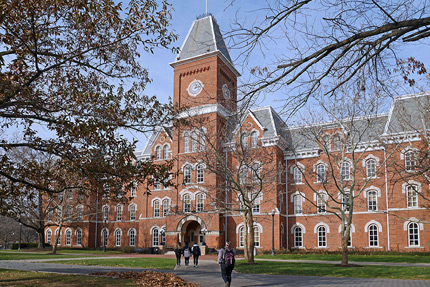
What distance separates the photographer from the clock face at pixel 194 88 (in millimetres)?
42594

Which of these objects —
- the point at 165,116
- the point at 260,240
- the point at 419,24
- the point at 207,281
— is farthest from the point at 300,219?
the point at 419,24

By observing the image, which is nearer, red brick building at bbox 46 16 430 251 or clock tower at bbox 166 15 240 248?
red brick building at bbox 46 16 430 251

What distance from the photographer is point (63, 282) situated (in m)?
13.7

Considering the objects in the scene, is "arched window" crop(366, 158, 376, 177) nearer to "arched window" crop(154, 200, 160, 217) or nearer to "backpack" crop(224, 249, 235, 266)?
"arched window" crop(154, 200, 160, 217)

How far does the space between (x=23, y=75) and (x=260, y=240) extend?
101ft

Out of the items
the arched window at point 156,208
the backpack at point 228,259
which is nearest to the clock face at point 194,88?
the arched window at point 156,208

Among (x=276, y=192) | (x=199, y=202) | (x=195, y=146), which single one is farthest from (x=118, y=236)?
(x=276, y=192)

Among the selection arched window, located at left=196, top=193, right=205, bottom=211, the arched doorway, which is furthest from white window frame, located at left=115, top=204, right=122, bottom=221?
arched window, located at left=196, top=193, right=205, bottom=211

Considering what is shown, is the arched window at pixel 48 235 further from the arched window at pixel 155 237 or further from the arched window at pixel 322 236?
the arched window at pixel 322 236

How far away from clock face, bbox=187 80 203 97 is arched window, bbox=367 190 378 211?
64.5 feet

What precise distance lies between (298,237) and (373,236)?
7.00m

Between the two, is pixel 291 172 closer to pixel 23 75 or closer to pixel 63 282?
pixel 63 282

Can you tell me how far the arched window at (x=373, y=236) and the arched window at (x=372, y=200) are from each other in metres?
1.68

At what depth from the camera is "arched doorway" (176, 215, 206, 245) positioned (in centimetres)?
4062
